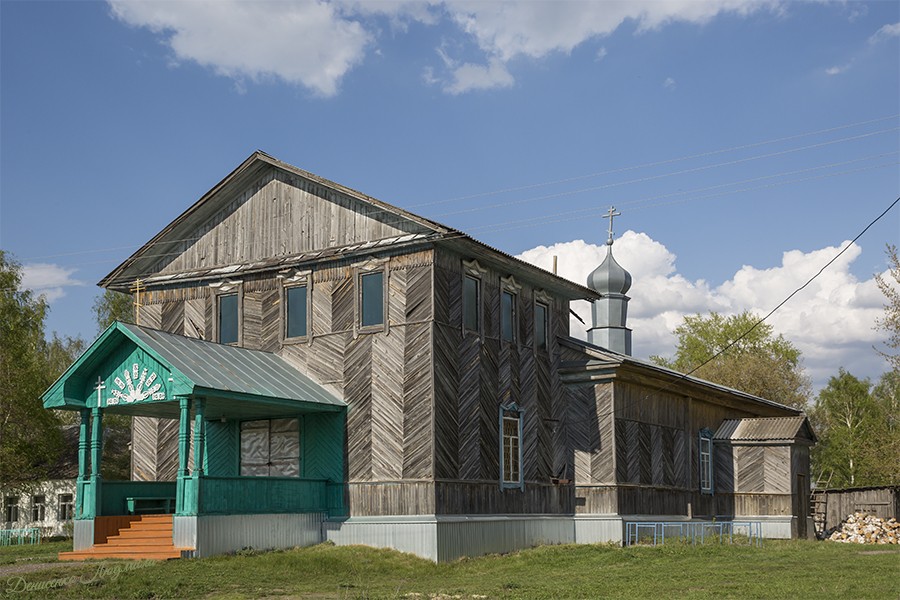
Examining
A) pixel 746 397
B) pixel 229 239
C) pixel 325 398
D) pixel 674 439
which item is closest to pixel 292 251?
pixel 229 239

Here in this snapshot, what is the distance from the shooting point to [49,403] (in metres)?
21.9

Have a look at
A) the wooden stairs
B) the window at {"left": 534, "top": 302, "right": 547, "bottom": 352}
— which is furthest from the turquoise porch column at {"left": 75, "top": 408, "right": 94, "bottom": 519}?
the window at {"left": 534, "top": 302, "right": 547, "bottom": 352}

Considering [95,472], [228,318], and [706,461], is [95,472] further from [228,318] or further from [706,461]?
[706,461]

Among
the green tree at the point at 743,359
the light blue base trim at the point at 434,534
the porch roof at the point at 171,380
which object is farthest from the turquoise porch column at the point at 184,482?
the green tree at the point at 743,359

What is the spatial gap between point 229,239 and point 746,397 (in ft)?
61.8

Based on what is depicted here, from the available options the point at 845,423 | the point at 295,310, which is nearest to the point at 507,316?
the point at 295,310

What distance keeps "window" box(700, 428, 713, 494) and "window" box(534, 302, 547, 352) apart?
26.1 feet

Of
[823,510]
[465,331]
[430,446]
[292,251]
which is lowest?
[823,510]

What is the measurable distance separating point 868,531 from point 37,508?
3011cm

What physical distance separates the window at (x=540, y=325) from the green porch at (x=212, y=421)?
6.28 metres

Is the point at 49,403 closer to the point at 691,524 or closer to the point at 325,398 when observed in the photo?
the point at 325,398

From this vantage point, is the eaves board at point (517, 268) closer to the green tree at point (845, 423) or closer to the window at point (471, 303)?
the window at point (471, 303)

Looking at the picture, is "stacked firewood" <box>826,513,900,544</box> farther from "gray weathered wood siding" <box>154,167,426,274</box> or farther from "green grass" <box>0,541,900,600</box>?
"gray weathered wood siding" <box>154,167,426,274</box>

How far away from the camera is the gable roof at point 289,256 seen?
23.2 metres
